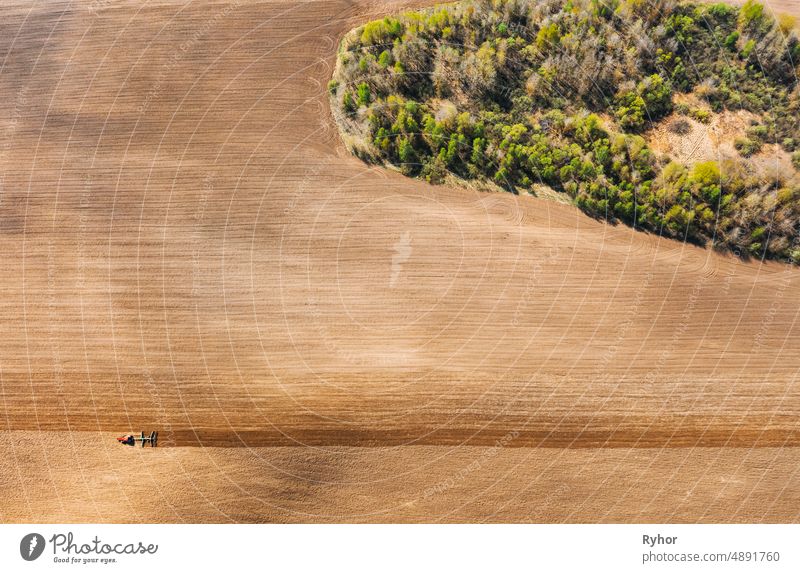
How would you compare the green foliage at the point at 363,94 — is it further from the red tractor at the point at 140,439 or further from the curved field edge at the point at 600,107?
the red tractor at the point at 140,439

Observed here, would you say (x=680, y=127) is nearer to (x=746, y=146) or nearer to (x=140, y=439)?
(x=746, y=146)

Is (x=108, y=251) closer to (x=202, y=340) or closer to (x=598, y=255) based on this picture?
(x=202, y=340)

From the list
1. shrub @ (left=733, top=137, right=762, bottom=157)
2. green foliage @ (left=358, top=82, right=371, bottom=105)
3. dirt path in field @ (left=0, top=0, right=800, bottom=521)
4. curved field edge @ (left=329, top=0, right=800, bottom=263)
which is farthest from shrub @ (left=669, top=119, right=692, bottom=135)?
green foliage @ (left=358, top=82, right=371, bottom=105)

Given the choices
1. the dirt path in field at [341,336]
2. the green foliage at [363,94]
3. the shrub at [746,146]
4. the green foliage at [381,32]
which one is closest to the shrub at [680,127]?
the shrub at [746,146]

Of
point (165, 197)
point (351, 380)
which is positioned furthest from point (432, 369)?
point (165, 197)

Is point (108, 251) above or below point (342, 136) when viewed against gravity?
below

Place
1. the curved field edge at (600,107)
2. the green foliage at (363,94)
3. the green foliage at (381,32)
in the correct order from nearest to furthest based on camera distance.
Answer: the curved field edge at (600,107) → the green foliage at (363,94) → the green foliage at (381,32)
